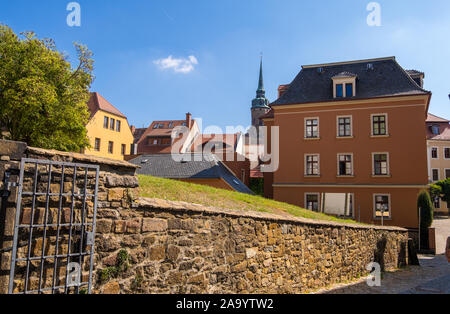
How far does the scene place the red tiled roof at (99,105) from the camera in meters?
37.8

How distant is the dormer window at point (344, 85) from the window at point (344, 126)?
1.83 m

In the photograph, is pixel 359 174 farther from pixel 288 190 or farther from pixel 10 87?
pixel 10 87

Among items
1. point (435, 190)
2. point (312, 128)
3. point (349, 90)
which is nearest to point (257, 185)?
point (312, 128)

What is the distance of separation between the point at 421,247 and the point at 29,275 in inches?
999

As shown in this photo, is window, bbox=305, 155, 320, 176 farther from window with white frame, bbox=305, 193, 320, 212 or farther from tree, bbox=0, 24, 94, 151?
tree, bbox=0, 24, 94, 151

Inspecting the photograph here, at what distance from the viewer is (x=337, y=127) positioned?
1059 inches

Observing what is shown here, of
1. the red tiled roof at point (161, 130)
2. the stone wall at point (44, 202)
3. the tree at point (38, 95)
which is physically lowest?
the stone wall at point (44, 202)

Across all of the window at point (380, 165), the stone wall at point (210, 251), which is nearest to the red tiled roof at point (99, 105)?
the window at point (380, 165)

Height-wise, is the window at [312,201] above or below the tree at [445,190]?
below

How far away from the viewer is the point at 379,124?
85.5 ft

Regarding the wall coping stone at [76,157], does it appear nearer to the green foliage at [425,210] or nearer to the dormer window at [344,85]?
the green foliage at [425,210]

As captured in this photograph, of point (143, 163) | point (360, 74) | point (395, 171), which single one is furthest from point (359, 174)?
point (143, 163)

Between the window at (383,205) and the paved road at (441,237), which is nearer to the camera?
the paved road at (441,237)

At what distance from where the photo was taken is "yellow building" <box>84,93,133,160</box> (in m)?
37.0
